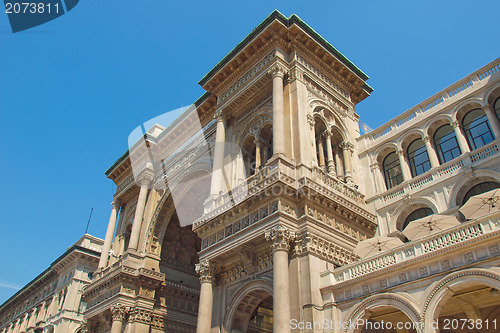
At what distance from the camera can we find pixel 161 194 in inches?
1227

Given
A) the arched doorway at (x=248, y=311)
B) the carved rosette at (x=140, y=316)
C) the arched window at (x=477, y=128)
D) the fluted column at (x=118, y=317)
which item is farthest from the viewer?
the carved rosette at (x=140, y=316)

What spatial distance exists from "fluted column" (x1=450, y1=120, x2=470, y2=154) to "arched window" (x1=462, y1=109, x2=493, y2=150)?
0.31 meters

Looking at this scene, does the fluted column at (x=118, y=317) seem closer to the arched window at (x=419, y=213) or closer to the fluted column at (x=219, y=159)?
the fluted column at (x=219, y=159)

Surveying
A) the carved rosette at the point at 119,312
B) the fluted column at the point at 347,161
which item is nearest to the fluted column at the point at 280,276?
the fluted column at the point at 347,161

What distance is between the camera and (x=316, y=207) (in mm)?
17516

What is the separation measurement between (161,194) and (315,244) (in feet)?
57.5

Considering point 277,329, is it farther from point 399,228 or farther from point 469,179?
point 469,179

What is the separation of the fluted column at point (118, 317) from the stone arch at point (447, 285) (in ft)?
62.4

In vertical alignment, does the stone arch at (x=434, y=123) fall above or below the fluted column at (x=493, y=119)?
above

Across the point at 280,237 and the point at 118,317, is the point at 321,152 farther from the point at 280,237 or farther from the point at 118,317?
the point at 118,317

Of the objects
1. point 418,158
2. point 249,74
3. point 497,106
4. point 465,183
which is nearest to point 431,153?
point 418,158

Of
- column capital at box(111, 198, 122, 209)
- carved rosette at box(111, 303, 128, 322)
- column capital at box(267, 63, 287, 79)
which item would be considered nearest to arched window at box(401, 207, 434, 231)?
column capital at box(267, 63, 287, 79)

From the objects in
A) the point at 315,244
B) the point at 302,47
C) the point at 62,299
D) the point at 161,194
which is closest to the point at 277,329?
the point at 315,244

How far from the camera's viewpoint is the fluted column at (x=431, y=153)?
62.6ft
